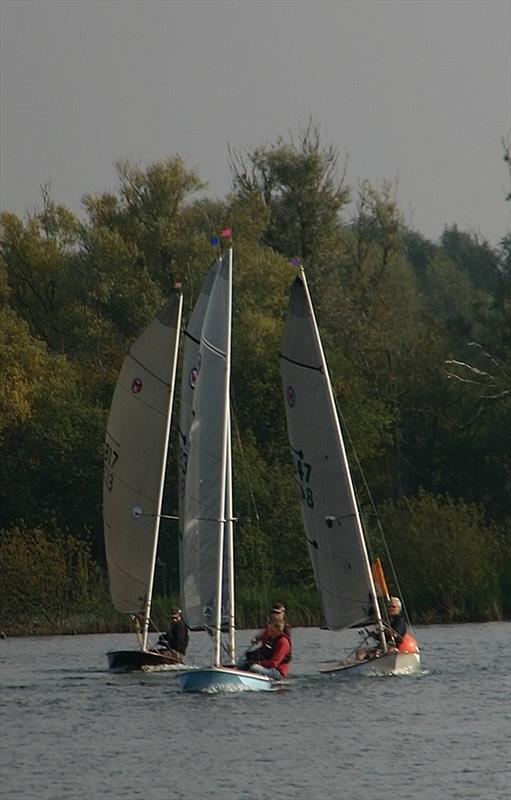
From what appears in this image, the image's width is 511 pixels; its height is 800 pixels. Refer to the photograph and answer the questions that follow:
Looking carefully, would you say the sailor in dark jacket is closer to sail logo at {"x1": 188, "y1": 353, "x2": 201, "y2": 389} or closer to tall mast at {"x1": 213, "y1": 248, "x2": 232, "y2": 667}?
tall mast at {"x1": 213, "y1": 248, "x2": 232, "y2": 667}

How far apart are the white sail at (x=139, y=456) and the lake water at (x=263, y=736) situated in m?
2.13

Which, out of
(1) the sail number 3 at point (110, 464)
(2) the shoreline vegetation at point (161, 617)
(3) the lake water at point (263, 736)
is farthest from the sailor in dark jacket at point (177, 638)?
(2) the shoreline vegetation at point (161, 617)

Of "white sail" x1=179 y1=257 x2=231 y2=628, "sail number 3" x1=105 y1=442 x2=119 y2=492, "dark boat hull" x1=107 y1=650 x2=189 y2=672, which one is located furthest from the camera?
"sail number 3" x1=105 y1=442 x2=119 y2=492

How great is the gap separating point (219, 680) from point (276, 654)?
2.08 meters

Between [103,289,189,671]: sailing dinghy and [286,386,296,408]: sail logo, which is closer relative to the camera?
[286,386,296,408]: sail logo

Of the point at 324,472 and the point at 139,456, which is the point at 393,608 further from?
the point at 139,456

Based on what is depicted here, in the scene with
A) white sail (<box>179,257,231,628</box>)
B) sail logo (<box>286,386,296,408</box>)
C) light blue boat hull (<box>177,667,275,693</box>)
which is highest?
Answer: sail logo (<box>286,386,296,408</box>)

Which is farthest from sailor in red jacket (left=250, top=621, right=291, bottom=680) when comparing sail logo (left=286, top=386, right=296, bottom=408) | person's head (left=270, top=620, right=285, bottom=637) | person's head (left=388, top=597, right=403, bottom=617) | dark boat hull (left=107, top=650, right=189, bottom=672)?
sail logo (left=286, top=386, right=296, bottom=408)

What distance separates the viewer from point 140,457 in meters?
39.4

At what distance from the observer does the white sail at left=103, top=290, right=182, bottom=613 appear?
3919 centimetres

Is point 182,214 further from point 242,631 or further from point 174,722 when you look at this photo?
point 174,722

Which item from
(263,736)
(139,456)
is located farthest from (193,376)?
(263,736)

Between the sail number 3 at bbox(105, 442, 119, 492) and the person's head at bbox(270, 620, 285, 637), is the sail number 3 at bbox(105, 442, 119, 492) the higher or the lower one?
the higher one

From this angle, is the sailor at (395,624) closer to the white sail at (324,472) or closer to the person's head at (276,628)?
the white sail at (324,472)
